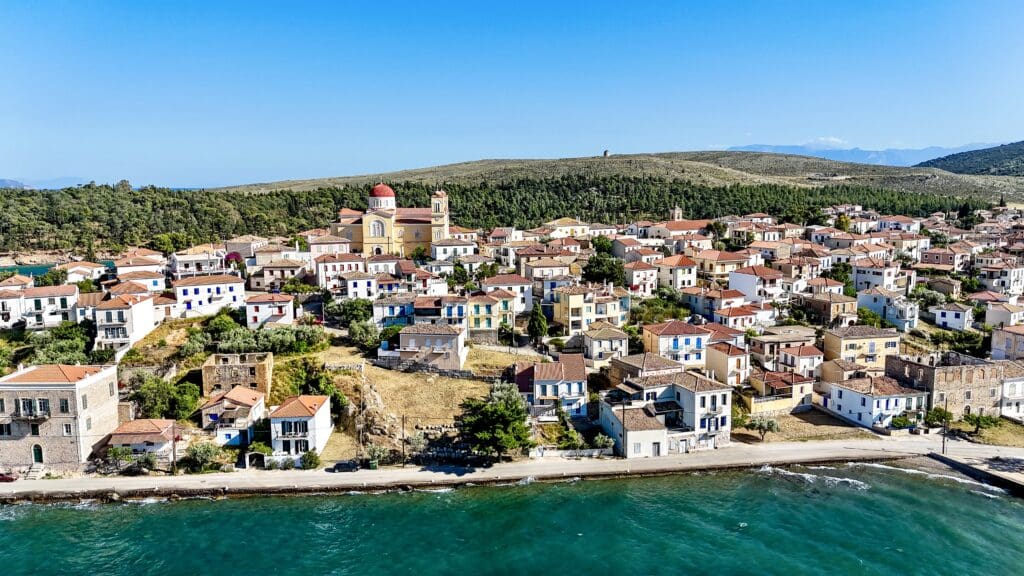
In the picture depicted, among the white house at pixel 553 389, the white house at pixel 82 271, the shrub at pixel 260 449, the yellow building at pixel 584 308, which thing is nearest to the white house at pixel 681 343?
the yellow building at pixel 584 308

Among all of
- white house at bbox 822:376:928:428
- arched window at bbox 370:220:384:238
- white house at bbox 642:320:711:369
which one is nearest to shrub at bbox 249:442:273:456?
white house at bbox 642:320:711:369

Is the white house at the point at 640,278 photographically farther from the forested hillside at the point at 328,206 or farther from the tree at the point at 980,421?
the forested hillside at the point at 328,206

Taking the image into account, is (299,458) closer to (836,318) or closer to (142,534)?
(142,534)

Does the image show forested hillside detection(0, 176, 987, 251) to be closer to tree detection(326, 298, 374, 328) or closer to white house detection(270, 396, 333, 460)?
tree detection(326, 298, 374, 328)

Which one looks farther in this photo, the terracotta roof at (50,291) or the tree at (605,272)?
the tree at (605,272)

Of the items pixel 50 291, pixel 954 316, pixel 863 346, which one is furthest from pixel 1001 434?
pixel 50 291

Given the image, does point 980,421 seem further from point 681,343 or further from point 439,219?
point 439,219

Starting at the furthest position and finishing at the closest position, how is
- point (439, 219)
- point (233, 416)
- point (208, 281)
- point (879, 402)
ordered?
point (439, 219) → point (208, 281) → point (879, 402) → point (233, 416)
